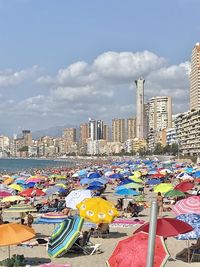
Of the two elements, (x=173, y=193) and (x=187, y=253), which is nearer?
(x=187, y=253)

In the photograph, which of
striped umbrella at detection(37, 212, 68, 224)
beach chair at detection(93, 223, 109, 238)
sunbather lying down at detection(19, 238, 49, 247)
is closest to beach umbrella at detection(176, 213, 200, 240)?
beach chair at detection(93, 223, 109, 238)

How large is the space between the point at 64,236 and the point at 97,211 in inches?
76.8

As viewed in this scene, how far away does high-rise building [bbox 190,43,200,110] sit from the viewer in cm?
16793

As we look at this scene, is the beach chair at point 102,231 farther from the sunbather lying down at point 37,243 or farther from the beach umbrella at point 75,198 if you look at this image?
the beach umbrella at point 75,198

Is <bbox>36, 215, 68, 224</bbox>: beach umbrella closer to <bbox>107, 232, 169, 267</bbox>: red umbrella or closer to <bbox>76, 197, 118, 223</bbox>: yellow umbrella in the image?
<bbox>76, 197, 118, 223</bbox>: yellow umbrella

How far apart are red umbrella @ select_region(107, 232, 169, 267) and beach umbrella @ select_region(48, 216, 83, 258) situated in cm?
438

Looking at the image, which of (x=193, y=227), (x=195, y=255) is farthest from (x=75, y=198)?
(x=193, y=227)

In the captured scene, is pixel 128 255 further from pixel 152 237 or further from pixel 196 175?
pixel 196 175

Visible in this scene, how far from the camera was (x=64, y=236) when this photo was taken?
487 inches

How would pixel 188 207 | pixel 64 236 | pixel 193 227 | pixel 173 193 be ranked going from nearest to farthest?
pixel 193 227, pixel 64 236, pixel 188 207, pixel 173 193

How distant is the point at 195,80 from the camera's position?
171500 mm

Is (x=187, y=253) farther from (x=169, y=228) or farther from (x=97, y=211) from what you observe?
(x=97, y=211)

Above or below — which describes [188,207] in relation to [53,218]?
above

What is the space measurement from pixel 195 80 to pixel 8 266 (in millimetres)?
165416
